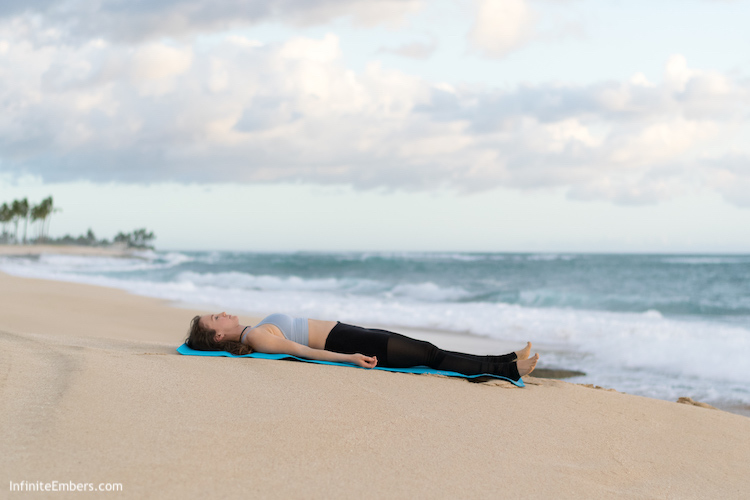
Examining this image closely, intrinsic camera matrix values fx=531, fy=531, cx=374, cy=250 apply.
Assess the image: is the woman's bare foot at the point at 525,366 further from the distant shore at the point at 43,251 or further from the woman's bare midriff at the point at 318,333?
the distant shore at the point at 43,251

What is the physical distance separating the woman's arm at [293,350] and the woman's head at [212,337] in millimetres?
120

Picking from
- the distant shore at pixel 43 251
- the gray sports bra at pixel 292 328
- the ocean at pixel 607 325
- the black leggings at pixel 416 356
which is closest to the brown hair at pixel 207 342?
the gray sports bra at pixel 292 328

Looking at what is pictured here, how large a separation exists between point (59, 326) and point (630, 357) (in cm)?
796

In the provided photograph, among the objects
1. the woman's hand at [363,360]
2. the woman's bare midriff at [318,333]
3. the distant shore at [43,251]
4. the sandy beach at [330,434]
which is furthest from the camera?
the distant shore at [43,251]

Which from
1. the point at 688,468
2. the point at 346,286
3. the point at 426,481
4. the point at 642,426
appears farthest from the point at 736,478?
the point at 346,286

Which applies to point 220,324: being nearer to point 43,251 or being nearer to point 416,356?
point 416,356

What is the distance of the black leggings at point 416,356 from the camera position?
14.6 ft

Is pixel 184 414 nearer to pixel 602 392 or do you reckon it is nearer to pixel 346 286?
pixel 602 392

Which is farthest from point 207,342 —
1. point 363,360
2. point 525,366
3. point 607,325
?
point 607,325

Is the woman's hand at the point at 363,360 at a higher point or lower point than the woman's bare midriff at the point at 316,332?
lower

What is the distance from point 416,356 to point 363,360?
1.56 ft

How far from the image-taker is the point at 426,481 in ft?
7.80

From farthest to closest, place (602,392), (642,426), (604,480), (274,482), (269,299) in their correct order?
1. (269,299)
2. (602,392)
3. (642,426)
4. (604,480)
5. (274,482)

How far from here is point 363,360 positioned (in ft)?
14.3
